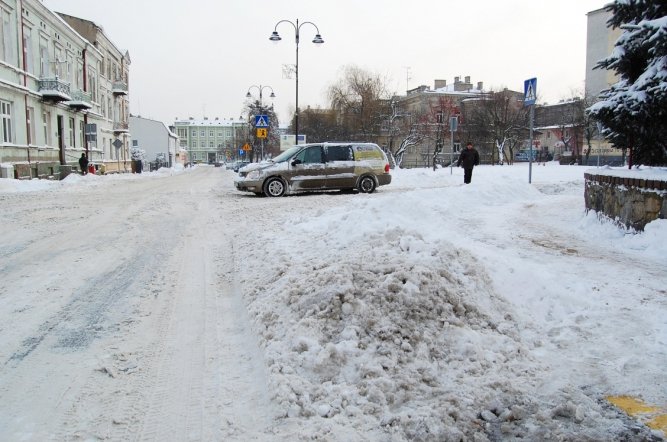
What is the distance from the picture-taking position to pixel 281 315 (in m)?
4.32

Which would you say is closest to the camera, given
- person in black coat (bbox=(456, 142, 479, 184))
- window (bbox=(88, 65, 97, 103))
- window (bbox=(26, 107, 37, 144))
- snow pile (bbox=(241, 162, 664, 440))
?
snow pile (bbox=(241, 162, 664, 440))

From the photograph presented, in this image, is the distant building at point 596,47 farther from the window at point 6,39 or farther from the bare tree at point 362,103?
the window at point 6,39

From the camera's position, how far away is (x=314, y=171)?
16297 mm

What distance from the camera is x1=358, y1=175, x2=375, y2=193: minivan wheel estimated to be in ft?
55.4

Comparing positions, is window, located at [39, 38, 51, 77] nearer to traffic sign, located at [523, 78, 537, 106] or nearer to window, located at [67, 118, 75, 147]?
window, located at [67, 118, 75, 147]

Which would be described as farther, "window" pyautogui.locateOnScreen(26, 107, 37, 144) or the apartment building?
"window" pyautogui.locateOnScreen(26, 107, 37, 144)

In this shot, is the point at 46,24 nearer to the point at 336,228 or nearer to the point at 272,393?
the point at 336,228

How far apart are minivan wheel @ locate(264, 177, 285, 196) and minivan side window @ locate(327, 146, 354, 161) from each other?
1737 mm

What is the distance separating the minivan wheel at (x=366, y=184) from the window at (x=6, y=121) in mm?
18507

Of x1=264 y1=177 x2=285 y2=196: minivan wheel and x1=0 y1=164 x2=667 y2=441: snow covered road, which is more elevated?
x1=264 y1=177 x2=285 y2=196: minivan wheel

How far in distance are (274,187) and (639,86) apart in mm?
10384

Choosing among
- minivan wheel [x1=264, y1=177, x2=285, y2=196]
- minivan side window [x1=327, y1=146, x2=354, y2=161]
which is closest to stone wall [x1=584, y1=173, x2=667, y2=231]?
minivan side window [x1=327, y1=146, x2=354, y2=161]

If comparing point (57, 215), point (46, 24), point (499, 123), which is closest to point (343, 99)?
point (499, 123)

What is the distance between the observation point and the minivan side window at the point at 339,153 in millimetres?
16453
